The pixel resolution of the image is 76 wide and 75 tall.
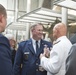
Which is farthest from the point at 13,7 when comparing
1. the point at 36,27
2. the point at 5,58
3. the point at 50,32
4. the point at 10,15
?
the point at 5,58

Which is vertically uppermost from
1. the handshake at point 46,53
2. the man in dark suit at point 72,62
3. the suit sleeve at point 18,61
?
the man in dark suit at point 72,62

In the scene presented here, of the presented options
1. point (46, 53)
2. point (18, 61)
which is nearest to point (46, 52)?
point (46, 53)

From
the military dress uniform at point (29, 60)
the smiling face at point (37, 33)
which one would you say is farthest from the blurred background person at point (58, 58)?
the smiling face at point (37, 33)

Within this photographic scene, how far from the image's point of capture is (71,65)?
1.71 metres

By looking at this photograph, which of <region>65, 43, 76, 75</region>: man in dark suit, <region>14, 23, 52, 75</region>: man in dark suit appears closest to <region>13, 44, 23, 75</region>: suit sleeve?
<region>14, 23, 52, 75</region>: man in dark suit

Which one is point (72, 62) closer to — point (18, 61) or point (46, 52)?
point (46, 52)

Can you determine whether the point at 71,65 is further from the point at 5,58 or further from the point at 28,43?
the point at 28,43

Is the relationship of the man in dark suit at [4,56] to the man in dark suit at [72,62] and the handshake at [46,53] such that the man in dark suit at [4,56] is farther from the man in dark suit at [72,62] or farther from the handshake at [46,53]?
the handshake at [46,53]

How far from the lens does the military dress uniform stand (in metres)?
3.24

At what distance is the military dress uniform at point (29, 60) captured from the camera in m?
3.24

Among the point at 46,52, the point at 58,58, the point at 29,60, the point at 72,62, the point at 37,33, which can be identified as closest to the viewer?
the point at 72,62

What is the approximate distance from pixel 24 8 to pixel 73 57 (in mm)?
8947

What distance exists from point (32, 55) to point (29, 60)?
83 millimetres

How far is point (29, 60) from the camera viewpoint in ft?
10.8
